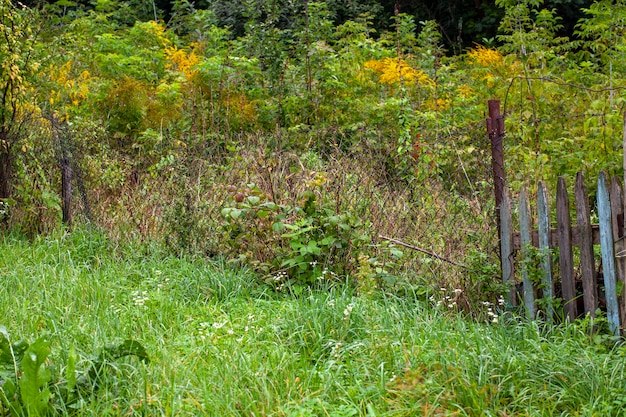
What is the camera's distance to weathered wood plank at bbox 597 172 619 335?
450 cm

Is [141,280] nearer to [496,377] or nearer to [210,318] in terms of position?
[210,318]

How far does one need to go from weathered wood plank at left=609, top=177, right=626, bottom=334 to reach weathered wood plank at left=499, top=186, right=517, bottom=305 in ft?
Answer: 2.46

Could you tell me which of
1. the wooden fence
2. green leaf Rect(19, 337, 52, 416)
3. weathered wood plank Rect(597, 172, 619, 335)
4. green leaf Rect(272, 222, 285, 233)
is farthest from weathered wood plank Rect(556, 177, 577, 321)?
green leaf Rect(19, 337, 52, 416)

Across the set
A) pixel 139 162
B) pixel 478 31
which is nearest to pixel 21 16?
pixel 139 162

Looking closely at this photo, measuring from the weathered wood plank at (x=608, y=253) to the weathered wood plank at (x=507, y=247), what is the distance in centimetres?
68

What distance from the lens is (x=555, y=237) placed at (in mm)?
4812

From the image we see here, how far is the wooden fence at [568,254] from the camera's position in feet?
14.8

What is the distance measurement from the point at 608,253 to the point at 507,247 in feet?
2.47

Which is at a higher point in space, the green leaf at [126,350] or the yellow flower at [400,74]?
the yellow flower at [400,74]

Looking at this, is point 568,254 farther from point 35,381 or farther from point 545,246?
point 35,381

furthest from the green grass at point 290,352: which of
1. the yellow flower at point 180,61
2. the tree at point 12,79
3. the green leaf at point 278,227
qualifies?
the yellow flower at point 180,61

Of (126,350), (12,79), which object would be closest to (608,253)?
(126,350)

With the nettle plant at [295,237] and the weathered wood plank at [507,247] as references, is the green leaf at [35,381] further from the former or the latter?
the weathered wood plank at [507,247]

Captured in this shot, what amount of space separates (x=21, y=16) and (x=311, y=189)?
391cm
